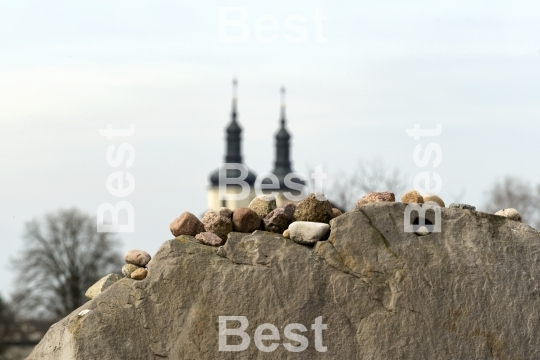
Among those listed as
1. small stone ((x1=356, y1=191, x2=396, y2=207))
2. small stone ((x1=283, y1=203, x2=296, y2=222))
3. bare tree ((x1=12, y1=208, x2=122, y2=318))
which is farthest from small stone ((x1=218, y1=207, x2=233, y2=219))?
bare tree ((x1=12, y1=208, x2=122, y2=318))

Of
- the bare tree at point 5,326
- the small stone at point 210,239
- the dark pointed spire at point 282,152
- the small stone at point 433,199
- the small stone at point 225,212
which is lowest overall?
the bare tree at point 5,326

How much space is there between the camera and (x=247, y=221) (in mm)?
7711

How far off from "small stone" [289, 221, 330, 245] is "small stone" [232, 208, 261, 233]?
1.02ft

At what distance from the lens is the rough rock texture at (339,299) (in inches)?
287

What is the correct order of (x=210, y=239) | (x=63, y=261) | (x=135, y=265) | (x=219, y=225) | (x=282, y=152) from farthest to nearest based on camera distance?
(x=282, y=152) < (x=63, y=261) < (x=135, y=265) < (x=219, y=225) < (x=210, y=239)

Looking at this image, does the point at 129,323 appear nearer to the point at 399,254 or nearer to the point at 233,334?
the point at 233,334

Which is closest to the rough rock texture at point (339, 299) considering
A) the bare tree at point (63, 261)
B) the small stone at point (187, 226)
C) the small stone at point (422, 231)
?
the small stone at point (422, 231)

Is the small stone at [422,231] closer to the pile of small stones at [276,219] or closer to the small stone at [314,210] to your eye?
the pile of small stones at [276,219]

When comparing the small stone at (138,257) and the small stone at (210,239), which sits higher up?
the small stone at (210,239)

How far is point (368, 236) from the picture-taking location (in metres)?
7.47

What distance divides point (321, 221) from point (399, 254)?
656 millimetres

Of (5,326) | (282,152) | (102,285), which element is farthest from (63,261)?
(282,152)

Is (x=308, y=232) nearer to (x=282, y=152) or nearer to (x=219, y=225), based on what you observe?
(x=219, y=225)

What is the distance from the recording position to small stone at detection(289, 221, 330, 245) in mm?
7523
